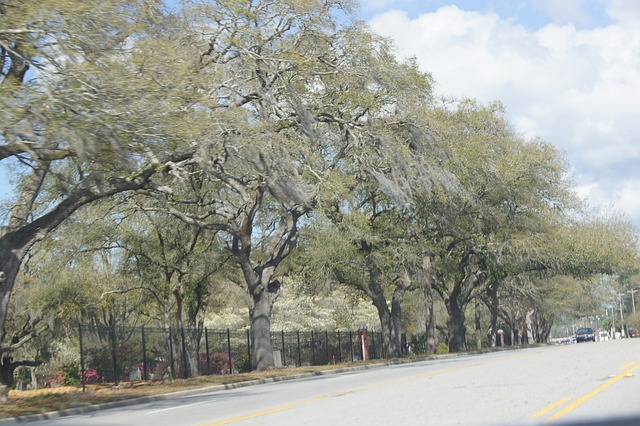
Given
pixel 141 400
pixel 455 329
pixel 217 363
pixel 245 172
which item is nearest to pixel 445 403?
pixel 141 400

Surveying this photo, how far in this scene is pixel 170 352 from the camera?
33.6 m

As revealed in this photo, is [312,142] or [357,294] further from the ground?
[312,142]

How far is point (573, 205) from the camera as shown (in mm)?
46625

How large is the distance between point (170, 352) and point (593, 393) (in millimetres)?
22406

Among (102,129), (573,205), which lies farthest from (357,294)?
(102,129)

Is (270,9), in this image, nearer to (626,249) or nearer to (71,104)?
(71,104)

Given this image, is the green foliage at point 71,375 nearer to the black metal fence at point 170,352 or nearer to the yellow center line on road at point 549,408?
the black metal fence at point 170,352

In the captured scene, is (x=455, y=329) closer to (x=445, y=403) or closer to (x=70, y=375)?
(x=70, y=375)

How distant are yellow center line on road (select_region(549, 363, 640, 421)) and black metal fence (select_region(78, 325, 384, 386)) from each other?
665 inches

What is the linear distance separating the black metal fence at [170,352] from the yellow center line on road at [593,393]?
16.9 meters

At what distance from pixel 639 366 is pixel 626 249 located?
30419 mm

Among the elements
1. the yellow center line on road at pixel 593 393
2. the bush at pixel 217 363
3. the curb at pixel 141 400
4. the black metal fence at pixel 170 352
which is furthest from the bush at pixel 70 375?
the yellow center line on road at pixel 593 393

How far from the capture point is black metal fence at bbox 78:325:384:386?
31.9m

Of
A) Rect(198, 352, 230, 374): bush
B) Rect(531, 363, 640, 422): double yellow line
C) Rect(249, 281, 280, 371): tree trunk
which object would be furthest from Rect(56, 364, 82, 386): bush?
Rect(531, 363, 640, 422): double yellow line
